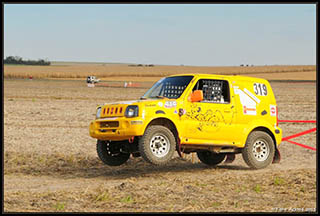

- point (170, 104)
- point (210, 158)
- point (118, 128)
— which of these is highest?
point (170, 104)

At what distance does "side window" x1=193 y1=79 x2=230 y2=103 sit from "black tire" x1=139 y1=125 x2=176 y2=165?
1.37 metres

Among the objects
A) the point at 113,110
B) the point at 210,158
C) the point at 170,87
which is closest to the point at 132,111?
the point at 113,110

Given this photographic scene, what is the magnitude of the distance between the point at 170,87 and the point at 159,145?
1593 millimetres

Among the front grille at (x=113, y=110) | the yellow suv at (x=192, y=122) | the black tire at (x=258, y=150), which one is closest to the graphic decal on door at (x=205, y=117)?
the yellow suv at (x=192, y=122)

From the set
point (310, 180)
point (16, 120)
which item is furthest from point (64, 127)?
point (310, 180)

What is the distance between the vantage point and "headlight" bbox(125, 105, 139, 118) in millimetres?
11281

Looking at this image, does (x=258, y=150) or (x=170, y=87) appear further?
(x=258, y=150)

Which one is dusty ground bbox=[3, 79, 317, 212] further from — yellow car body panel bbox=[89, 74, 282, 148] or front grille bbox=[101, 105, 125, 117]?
front grille bbox=[101, 105, 125, 117]

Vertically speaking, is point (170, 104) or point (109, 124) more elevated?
point (170, 104)

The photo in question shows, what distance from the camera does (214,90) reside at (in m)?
12.6

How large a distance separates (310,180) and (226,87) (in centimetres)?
271

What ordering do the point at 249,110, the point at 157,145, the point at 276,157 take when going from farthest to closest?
the point at 276,157 → the point at 249,110 → the point at 157,145

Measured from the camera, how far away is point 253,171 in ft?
43.7

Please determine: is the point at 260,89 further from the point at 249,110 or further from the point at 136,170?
the point at 136,170
